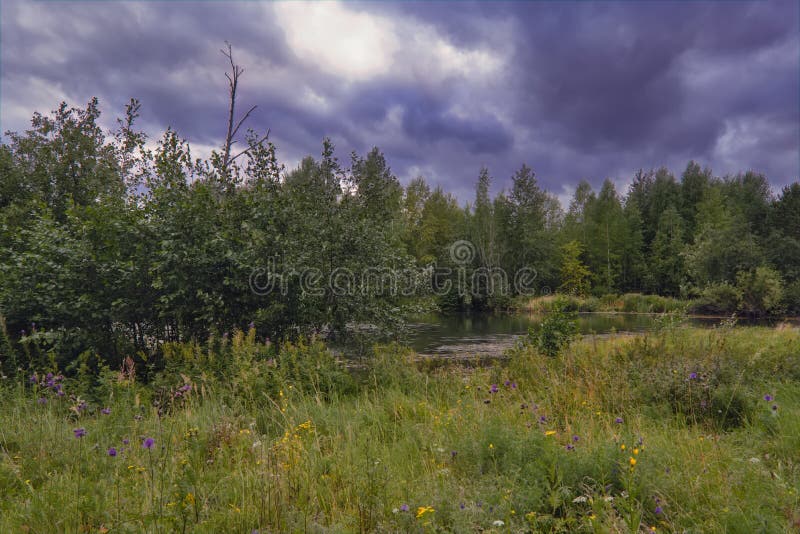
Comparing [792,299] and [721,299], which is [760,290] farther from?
[792,299]

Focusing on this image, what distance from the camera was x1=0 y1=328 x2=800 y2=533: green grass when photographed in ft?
7.99

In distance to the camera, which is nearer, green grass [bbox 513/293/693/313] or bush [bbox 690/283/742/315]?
bush [bbox 690/283/742/315]

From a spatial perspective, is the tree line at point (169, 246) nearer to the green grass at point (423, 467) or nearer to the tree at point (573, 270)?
the green grass at point (423, 467)

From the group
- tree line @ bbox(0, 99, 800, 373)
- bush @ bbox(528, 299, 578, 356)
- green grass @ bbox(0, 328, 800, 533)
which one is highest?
tree line @ bbox(0, 99, 800, 373)

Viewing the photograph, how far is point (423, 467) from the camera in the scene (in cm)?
341

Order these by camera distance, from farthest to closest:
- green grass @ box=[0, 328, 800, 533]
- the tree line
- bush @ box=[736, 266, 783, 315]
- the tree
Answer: the tree, bush @ box=[736, 266, 783, 315], the tree line, green grass @ box=[0, 328, 800, 533]

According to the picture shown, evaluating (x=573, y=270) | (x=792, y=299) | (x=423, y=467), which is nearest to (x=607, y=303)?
(x=573, y=270)

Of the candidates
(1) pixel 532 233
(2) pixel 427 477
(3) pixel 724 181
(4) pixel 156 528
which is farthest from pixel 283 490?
(3) pixel 724 181

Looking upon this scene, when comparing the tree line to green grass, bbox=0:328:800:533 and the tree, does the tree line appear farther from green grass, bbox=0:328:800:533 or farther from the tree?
the tree

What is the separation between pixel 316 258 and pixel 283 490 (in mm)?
6443

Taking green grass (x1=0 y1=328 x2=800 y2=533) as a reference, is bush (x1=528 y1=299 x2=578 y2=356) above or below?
above

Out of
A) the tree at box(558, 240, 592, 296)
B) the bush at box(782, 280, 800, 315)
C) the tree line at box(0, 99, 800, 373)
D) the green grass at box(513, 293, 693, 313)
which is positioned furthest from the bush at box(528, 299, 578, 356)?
the tree at box(558, 240, 592, 296)

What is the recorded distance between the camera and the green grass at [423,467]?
95.9 inches

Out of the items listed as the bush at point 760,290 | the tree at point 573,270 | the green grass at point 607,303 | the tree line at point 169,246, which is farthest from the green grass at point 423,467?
the tree at point 573,270
